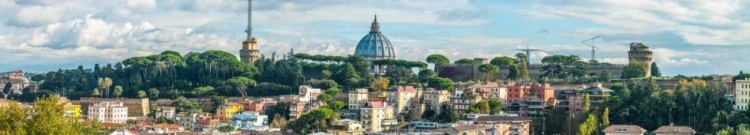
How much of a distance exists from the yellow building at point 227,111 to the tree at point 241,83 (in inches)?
124

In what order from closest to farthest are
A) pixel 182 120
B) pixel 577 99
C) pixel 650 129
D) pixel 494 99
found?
pixel 650 129, pixel 577 99, pixel 494 99, pixel 182 120

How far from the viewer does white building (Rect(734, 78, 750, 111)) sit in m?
37.5

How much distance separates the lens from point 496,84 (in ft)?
155

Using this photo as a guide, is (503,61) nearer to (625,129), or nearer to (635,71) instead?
(635,71)

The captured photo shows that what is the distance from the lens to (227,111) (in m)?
47.5

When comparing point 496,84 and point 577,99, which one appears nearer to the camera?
point 577,99

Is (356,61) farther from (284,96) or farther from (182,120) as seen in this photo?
(182,120)

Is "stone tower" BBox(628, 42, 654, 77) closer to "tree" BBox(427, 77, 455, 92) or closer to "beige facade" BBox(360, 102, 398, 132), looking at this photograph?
"tree" BBox(427, 77, 455, 92)

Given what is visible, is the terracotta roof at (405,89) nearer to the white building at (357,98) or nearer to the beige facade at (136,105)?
the white building at (357,98)

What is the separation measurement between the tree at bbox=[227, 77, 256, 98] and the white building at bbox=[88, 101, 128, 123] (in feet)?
16.7

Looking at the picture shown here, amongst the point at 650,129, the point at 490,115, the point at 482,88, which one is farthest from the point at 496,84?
the point at 650,129

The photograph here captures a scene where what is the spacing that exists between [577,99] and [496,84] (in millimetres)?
7261

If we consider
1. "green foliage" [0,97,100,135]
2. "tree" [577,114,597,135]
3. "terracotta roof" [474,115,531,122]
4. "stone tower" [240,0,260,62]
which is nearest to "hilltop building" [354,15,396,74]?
"stone tower" [240,0,260,62]

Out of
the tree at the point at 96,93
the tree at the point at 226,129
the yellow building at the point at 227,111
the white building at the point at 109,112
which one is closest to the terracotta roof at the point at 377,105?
the tree at the point at 226,129
